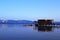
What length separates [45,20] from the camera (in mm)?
72562

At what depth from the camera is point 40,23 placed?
236 ft

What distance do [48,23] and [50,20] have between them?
1.83 meters

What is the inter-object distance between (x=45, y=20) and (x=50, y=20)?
8.32 feet

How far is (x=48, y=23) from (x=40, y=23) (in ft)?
13.1

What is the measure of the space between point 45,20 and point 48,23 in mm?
2105

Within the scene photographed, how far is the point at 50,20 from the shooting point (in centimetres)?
7162

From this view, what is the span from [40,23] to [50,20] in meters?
5.12

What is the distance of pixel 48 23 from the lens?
7219 centimetres
